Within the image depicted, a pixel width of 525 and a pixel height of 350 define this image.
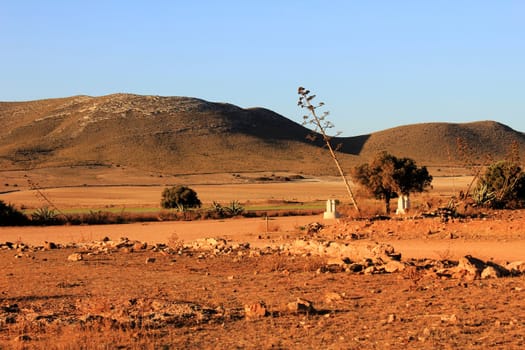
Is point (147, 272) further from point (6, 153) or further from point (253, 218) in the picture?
point (6, 153)

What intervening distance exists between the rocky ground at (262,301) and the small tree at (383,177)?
1838cm

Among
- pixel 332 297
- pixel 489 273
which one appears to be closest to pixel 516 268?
pixel 489 273

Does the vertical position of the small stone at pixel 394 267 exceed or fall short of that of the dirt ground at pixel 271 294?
it exceeds it

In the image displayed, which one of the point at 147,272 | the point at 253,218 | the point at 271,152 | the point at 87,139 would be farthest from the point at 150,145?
the point at 147,272

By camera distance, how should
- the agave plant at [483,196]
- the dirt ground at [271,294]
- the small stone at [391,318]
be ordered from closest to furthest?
the dirt ground at [271,294]
the small stone at [391,318]
the agave plant at [483,196]

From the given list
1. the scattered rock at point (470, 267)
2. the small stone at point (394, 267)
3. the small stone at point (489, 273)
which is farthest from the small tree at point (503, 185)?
the small stone at point (489, 273)

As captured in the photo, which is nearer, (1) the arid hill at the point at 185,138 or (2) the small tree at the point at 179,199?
(2) the small tree at the point at 179,199

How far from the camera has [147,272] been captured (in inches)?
682

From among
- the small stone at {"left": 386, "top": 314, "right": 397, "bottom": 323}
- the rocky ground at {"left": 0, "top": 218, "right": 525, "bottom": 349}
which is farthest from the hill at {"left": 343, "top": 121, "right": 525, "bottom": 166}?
the small stone at {"left": 386, "top": 314, "right": 397, "bottom": 323}

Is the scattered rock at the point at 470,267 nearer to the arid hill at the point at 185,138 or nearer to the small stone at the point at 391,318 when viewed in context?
the small stone at the point at 391,318

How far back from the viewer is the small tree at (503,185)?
33.5m

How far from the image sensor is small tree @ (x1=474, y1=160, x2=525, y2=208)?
33.5 metres

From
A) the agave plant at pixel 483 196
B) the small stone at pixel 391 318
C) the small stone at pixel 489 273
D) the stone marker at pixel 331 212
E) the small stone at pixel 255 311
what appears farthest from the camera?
the stone marker at pixel 331 212

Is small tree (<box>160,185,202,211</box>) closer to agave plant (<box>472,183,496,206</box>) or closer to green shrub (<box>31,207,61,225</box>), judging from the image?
green shrub (<box>31,207,61,225</box>)
